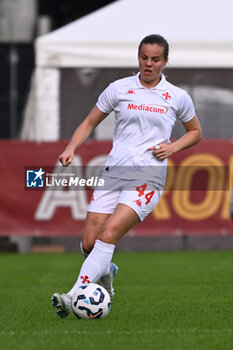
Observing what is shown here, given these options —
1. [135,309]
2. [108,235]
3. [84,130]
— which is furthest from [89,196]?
[108,235]

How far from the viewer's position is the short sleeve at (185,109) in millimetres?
6988

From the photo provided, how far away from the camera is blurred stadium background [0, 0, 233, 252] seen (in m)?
15.3

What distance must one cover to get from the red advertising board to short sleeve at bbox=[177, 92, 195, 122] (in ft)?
26.9

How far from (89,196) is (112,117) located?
1.63 meters

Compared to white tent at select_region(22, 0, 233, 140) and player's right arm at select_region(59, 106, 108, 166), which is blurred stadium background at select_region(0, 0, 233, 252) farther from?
player's right arm at select_region(59, 106, 108, 166)

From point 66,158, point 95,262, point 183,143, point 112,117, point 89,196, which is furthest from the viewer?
point 112,117

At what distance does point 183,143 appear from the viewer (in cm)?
695

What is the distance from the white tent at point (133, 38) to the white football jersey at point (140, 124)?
27.7 ft

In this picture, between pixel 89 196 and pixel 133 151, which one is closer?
pixel 133 151

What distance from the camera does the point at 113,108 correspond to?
703 cm

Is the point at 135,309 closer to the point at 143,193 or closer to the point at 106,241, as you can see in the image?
the point at 106,241

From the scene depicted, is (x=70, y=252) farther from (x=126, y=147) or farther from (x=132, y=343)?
(x=132, y=343)

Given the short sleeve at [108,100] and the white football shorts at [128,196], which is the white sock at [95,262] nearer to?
the white football shorts at [128,196]

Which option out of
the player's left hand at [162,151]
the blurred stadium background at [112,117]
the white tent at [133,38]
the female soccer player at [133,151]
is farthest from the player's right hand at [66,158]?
the white tent at [133,38]
